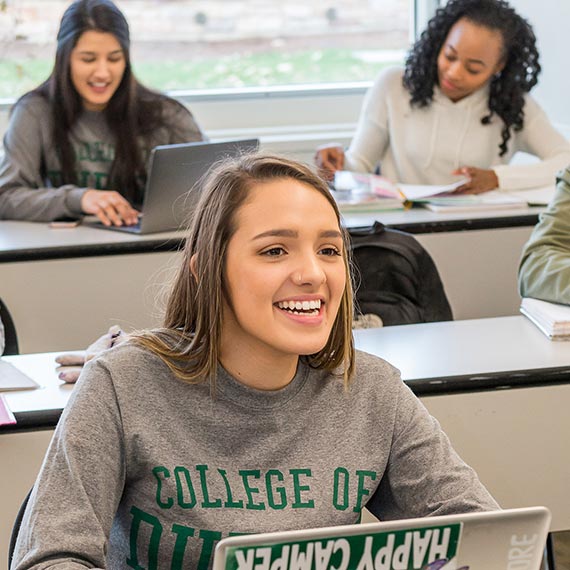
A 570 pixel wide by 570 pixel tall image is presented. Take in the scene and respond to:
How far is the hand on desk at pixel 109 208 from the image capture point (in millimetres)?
2820

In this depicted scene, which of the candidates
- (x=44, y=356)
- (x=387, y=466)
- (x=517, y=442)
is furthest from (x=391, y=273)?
(x=387, y=466)

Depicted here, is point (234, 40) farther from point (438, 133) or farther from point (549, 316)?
point (549, 316)

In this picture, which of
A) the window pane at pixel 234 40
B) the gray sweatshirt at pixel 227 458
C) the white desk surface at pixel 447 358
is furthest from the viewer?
the window pane at pixel 234 40

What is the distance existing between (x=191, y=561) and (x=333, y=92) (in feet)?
11.4

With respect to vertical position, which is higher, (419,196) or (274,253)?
(274,253)

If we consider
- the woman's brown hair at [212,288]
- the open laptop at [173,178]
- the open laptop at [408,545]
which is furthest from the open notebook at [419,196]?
the open laptop at [408,545]

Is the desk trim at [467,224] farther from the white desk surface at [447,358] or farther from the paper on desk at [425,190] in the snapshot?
the white desk surface at [447,358]

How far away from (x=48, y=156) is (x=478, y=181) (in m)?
1.31

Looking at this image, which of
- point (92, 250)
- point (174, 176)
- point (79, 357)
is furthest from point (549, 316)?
point (92, 250)

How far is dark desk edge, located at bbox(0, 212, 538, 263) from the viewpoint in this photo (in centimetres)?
260

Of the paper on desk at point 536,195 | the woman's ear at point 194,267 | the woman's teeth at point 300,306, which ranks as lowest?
the paper on desk at point 536,195

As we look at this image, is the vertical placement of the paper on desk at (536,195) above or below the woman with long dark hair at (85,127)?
below

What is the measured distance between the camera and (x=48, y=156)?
10.0ft

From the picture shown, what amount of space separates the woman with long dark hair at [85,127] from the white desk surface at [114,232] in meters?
0.09
